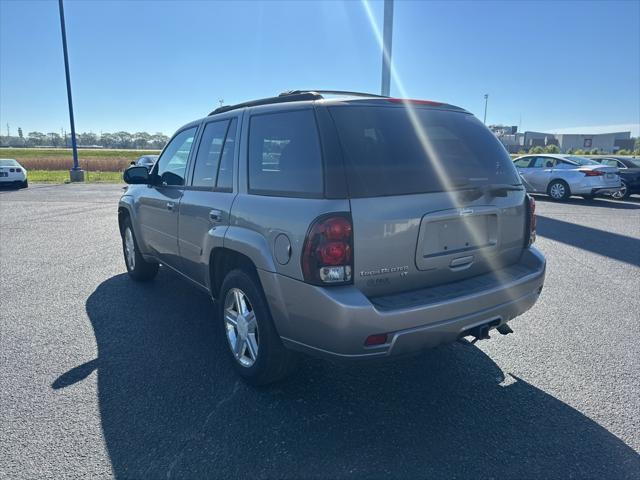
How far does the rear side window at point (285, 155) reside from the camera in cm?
264

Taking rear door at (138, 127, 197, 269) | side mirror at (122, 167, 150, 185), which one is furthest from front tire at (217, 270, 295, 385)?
side mirror at (122, 167, 150, 185)

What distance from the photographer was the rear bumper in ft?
7.93

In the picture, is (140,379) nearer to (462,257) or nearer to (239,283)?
(239,283)

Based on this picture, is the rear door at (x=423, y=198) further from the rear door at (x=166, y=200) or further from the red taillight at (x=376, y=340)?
the rear door at (x=166, y=200)

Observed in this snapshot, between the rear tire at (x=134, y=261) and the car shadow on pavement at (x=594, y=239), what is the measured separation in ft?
22.0

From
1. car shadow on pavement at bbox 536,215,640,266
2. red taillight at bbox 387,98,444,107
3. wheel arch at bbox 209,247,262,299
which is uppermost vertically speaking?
red taillight at bbox 387,98,444,107

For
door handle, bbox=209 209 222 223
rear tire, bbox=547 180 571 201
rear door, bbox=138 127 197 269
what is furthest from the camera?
rear tire, bbox=547 180 571 201

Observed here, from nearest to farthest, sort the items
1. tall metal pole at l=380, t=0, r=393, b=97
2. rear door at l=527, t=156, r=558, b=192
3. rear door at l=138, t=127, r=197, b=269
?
rear door at l=138, t=127, r=197, b=269 < tall metal pole at l=380, t=0, r=393, b=97 < rear door at l=527, t=156, r=558, b=192

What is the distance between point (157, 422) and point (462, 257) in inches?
85.1

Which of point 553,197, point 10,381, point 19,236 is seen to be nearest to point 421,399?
point 10,381

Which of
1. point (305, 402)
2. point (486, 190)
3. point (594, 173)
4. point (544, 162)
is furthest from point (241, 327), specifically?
point (544, 162)

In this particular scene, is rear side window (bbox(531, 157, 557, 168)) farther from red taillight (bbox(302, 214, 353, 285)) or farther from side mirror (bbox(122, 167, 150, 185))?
red taillight (bbox(302, 214, 353, 285))

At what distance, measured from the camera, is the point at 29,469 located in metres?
2.37

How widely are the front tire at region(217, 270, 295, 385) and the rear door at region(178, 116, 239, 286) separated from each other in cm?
37
